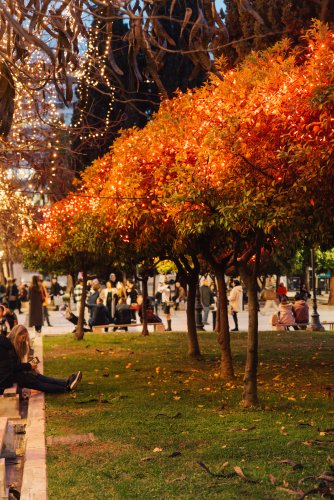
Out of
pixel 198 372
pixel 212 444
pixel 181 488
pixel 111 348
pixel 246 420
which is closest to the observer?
pixel 181 488

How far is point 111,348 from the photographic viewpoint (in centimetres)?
2186

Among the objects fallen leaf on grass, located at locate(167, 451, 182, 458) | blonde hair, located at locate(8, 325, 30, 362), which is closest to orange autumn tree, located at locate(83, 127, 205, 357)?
blonde hair, located at locate(8, 325, 30, 362)

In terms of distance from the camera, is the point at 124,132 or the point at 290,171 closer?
the point at 290,171

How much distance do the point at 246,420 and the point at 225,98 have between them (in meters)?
4.49

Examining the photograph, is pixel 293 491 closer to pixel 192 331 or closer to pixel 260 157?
pixel 260 157

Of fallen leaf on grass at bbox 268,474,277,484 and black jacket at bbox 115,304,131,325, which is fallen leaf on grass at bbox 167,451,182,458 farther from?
black jacket at bbox 115,304,131,325

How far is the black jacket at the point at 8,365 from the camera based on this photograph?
12758mm

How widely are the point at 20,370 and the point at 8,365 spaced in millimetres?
316

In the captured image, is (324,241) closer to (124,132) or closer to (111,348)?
(124,132)

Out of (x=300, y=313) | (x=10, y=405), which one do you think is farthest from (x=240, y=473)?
(x=300, y=313)

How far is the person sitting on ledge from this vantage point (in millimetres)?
12797

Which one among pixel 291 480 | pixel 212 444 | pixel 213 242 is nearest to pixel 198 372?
pixel 213 242

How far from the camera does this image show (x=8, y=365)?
42.0ft

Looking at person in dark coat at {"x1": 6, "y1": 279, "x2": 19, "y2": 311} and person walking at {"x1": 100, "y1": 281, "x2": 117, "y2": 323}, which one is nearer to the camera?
person walking at {"x1": 100, "y1": 281, "x2": 117, "y2": 323}
